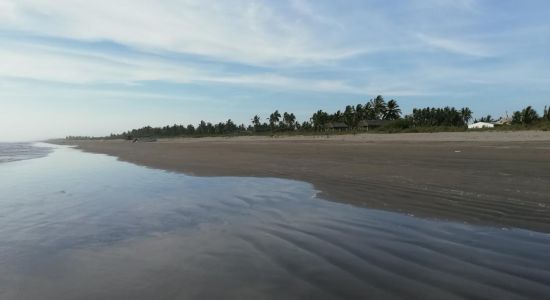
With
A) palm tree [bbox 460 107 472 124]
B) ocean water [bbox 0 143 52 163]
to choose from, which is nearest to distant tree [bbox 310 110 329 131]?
palm tree [bbox 460 107 472 124]

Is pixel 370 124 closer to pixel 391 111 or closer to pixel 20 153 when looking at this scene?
pixel 391 111

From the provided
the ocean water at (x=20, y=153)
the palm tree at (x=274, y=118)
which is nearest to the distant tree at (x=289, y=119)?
the palm tree at (x=274, y=118)

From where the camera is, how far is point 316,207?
9180 millimetres

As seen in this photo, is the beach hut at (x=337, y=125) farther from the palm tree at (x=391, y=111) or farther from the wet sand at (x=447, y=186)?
the wet sand at (x=447, y=186)

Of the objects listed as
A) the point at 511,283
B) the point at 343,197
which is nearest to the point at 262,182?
the point at 343,197

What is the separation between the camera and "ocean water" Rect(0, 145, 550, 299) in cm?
438

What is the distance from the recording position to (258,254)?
5.80 meters

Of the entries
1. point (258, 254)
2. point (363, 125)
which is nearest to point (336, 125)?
point (363, 125)

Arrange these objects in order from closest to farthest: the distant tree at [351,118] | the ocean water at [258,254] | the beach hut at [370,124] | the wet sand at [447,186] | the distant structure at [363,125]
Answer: the ocean water at [258,254], the wet sand at [447,186], the distant structure at [363,125], the beach hut at [370,124], the distant tree at [351,118]

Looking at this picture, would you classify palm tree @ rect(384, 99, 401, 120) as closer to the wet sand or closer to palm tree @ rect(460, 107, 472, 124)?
palm tree @ rect(460, 107, 472, 124)

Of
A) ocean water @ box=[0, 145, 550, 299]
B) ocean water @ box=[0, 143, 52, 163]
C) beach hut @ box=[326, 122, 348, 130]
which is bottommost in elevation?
ocean water @ box=[0, 143, 52, 163]

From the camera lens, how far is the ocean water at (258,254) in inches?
173

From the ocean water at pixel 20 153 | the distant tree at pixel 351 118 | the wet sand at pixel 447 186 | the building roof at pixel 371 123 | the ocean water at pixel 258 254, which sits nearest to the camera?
the ocean water at pixel 258 254

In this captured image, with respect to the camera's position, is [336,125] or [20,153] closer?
[20,153]
